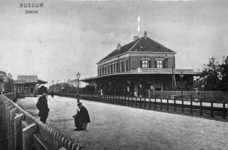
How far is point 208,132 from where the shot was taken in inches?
336

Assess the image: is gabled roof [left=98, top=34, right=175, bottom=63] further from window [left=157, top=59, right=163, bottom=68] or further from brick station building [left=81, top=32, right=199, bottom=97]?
window [left=157, top=59, right=163, bottom=68]

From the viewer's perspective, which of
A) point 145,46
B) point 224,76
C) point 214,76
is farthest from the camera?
point 145,46

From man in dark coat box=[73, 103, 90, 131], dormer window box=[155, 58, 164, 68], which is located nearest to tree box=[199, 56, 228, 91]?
dormer window box=[155, 58, 164, 68]

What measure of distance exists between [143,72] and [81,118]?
73.8 feet

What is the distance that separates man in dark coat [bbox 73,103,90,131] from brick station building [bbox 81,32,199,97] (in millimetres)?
20810

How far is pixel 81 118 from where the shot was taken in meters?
9.03

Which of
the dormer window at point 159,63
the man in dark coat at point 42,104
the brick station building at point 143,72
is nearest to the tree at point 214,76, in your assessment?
the brick station building at point 143,72

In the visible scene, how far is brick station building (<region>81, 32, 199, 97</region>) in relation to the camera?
104 ft

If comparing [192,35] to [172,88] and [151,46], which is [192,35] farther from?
[151,46]

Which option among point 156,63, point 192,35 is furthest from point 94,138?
point 156,63

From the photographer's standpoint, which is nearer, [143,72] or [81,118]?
[81,118]

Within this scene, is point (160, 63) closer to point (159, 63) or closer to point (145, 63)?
point (159, 63)

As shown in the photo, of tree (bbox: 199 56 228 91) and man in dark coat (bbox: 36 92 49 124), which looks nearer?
man in dark coat (bbox: 36 92 49 124)

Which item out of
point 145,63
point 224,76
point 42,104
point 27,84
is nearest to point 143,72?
point 145,63
